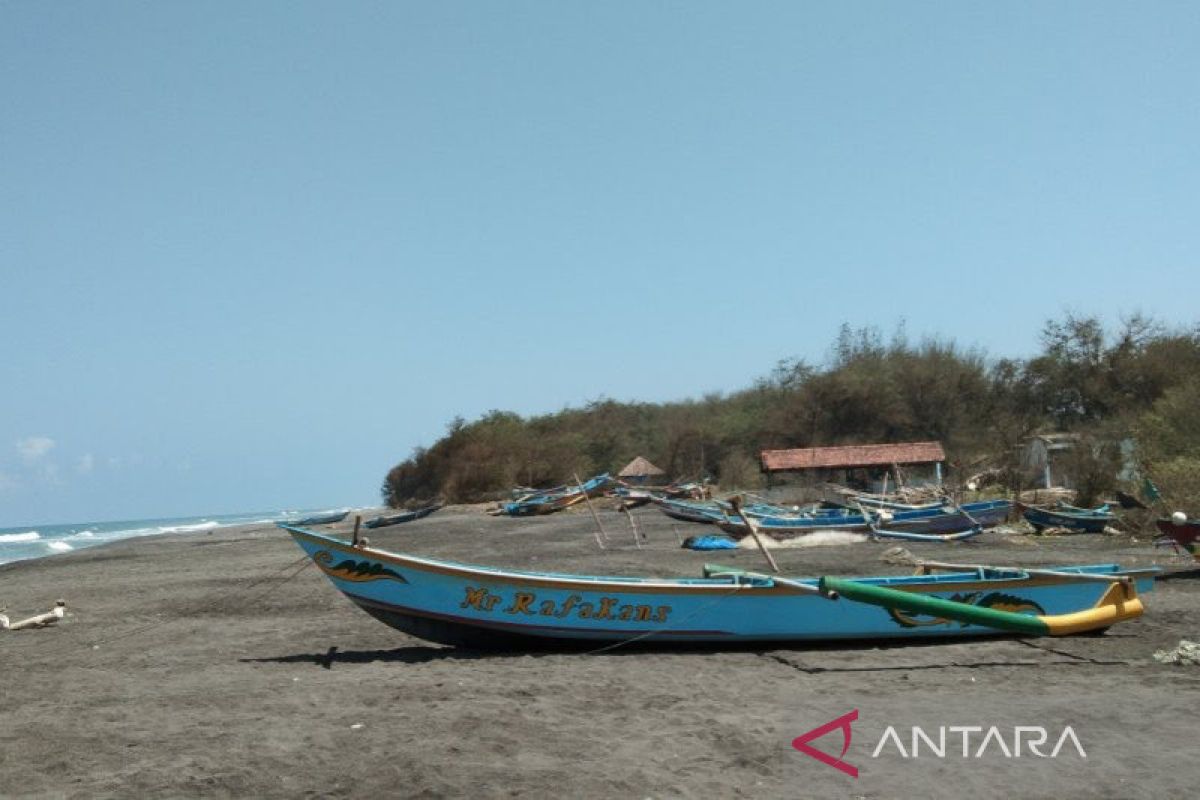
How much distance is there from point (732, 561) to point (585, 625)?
11131 mm

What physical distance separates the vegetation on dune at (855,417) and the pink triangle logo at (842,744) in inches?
1347

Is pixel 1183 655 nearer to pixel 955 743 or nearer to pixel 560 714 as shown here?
pixel 955 743

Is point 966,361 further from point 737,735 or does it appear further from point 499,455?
point 737,735

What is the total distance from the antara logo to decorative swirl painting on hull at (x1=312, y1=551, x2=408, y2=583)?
492 centimetres

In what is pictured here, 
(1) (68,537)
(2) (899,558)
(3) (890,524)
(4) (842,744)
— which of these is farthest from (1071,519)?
(1) (68,537)

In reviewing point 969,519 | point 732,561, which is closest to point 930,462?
point 969,519

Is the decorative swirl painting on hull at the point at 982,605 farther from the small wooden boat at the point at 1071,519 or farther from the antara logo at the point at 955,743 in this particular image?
the small wooden boat at the point at 1071,519

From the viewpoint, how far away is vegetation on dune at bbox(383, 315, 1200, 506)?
50.7m

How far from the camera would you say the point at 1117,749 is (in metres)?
7.01

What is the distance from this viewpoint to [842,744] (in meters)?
7.25

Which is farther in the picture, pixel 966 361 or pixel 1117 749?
Result: pixel 966 361

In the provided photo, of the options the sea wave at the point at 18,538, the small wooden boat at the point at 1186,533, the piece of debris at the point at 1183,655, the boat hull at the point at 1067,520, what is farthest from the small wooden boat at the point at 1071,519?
the sea wave at the point at 18,538

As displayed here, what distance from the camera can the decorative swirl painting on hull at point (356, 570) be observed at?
421 inches

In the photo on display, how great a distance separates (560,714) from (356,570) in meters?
3.43
